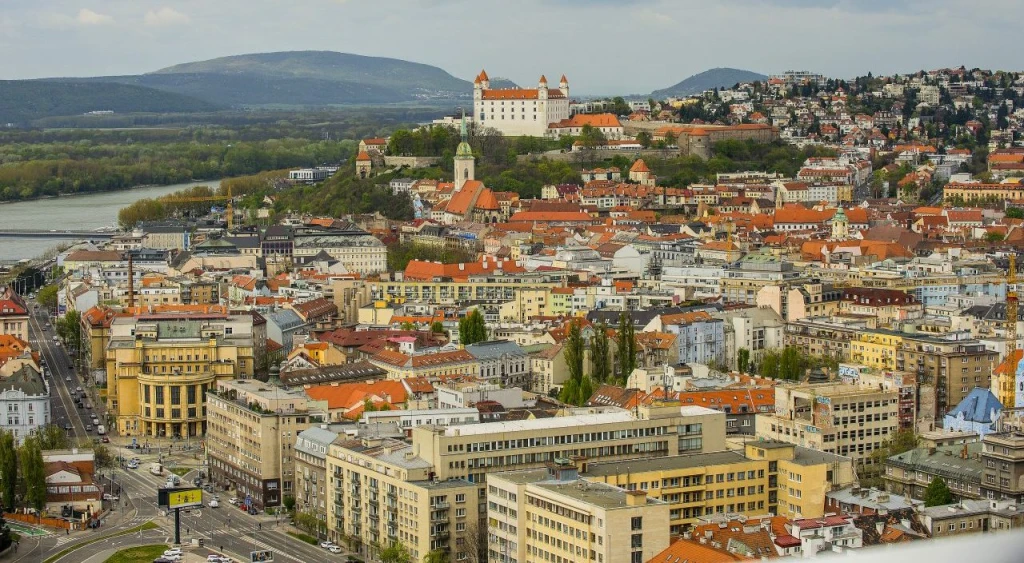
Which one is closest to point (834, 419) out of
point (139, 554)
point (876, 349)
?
point (876, 349)

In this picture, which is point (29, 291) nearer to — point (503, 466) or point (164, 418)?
point (164, 418)

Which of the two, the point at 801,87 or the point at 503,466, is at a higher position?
the point at 801,87

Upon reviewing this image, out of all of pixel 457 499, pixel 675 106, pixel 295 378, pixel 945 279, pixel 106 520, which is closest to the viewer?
pixel 457 499

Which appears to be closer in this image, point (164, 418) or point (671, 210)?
point (164, 418)

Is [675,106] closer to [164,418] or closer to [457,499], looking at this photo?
[164,418]

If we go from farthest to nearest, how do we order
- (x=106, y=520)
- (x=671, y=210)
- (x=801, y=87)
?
1. (x=801, y=87)
2. (x=671, y=210)
3. (x=106, y=520)

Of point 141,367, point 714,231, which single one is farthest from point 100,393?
point 714,231

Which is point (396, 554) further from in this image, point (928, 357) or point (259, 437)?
point (928, 357)
